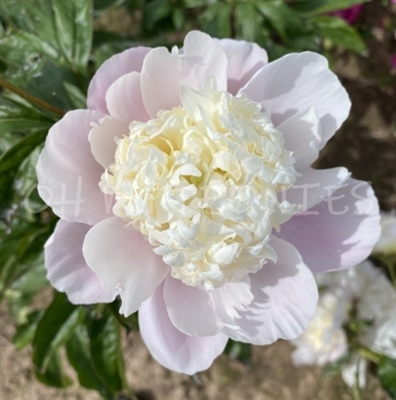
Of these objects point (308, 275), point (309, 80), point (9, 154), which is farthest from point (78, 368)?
point (309, 80)

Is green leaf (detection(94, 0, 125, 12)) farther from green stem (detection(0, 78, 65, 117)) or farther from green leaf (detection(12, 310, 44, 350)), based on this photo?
green leaf (detection(12, 310, 44, 350))

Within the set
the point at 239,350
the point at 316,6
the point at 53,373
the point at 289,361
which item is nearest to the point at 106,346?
the point at 53,373

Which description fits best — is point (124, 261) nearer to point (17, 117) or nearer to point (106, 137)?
point (106, 137)

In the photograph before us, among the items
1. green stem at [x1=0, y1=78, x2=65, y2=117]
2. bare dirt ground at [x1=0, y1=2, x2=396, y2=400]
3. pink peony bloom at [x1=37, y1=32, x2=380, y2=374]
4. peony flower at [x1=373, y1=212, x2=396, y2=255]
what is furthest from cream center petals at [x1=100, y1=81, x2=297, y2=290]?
bare dirt ground at [x1=0, y1=2, x2=396, y2=400]

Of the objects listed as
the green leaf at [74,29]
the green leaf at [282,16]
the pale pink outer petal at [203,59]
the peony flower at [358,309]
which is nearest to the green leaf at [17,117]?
the green leaf at [74,29]

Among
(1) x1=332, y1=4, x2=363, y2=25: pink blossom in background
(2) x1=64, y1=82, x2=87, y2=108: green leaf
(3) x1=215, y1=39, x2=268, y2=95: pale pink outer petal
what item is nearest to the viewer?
(3) x1=215, y1=39, x2=268, y2=95: pale pink outer petal

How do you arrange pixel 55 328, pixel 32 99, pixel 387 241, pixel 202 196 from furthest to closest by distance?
pixel 387 241, pixel 55 328, pixel 32 99, pixel 202 196

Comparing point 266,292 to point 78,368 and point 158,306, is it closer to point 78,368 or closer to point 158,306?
point 158,306

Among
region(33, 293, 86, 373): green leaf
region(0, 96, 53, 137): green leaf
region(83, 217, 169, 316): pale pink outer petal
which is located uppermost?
region(0, 96, 53, 137): green leaf
